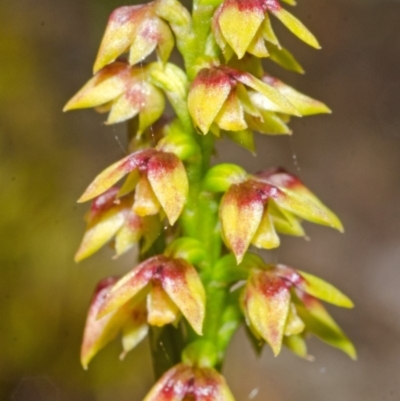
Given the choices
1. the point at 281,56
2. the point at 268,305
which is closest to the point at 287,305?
the point at 268,305

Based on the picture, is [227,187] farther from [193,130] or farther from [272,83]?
[272,83]

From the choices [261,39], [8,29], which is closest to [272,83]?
[261,39]

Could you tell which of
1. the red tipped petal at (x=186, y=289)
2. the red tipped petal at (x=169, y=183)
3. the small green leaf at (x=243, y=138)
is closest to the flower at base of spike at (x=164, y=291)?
the red tipped petal at (x=186, y=289)

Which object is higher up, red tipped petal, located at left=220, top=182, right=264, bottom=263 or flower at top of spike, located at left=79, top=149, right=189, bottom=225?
flower at top of spike, located at left=79, top=149, right=189, bottom=225

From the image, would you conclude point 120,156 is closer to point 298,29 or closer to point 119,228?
point 119,228

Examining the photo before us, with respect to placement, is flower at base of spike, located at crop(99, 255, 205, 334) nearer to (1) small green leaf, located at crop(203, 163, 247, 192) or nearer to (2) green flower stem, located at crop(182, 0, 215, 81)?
(1) small green leaf, located at crop(203, 163, 247, 192)

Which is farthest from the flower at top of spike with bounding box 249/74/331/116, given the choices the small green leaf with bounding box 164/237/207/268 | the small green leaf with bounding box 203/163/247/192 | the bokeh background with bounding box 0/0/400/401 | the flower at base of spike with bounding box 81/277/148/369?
the bokeh background with bounding box 0/0/400/401

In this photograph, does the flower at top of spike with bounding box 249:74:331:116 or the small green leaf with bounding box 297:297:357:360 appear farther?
the small green leaf with bounding box 297:297:357:360
